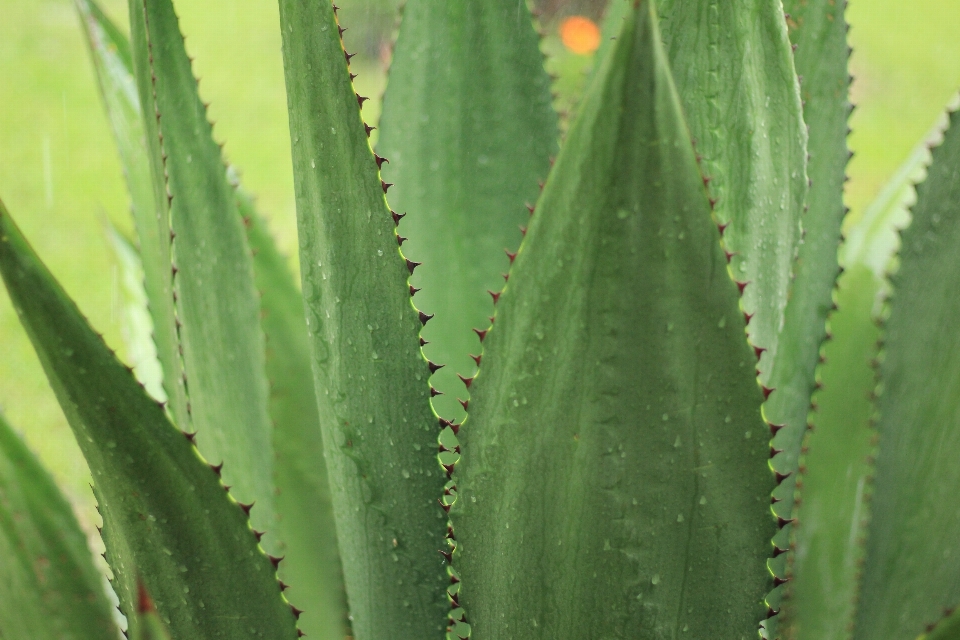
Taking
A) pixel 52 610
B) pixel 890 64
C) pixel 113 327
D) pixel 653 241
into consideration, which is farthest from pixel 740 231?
pixel 890 64

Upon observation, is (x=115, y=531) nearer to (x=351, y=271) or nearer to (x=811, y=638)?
(x=351, y=271)

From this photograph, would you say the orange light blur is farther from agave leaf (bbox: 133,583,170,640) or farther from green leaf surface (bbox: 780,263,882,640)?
agave leaf (bbox: 133,583,170,640)

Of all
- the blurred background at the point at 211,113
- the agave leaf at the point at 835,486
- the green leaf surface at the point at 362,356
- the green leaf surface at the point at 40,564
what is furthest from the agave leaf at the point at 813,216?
the blurred background at the point at 211,113

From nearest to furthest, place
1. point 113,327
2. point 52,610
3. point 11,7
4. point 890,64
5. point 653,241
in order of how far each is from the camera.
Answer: point 653,241
point 52,610
point 113,327
point 890,64
point 11,7

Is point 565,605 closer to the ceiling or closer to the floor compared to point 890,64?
closer to the floor

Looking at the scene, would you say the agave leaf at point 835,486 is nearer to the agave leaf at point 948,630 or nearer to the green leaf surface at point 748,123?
the green leaf surface at point 748,123

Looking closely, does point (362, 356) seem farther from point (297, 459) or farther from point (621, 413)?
point (297, 459)

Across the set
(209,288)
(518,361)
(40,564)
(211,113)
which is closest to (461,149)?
(209,288)
